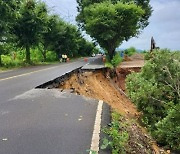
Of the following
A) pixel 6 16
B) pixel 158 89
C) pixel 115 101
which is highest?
pixel 6 16

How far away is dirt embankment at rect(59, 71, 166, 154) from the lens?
811 centimetres

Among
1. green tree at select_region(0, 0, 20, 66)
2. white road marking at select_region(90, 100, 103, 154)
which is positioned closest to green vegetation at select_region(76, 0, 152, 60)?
green tree at select_region(0, 0, 20, 66)

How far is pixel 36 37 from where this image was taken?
38.7 meters

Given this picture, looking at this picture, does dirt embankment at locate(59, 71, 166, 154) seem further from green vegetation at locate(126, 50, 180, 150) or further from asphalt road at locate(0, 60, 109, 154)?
asphalt road at locate(0, 60, 109, 154)

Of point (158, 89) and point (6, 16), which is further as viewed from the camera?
point (6, 16)

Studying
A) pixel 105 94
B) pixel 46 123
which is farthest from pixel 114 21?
pixel 46 123

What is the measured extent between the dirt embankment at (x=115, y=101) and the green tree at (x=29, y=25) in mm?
12564

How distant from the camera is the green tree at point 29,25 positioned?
3747 centimetres

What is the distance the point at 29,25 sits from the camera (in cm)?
3762

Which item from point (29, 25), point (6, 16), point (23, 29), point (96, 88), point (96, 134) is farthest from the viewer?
point (23, 29)

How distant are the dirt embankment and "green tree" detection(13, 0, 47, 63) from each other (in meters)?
12.6

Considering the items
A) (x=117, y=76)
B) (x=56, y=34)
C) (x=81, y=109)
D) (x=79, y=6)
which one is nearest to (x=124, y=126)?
(x=81, y=109)

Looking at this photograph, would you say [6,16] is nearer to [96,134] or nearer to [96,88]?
[96,88]

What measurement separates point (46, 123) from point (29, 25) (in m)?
31.5
